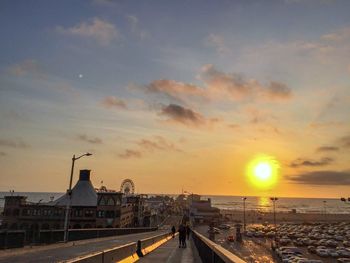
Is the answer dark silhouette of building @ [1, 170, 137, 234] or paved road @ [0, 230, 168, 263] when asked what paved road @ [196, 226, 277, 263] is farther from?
paved road @ [0, 230, 168, 263]

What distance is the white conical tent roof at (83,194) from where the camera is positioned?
105 m

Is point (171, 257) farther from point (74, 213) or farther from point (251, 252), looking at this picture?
point (74, 213)

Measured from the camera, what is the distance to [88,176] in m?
126

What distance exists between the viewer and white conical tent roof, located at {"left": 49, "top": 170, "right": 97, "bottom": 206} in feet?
345

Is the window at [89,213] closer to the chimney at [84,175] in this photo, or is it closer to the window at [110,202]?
the window at [110,202]

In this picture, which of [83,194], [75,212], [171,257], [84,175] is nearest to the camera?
[171,257]

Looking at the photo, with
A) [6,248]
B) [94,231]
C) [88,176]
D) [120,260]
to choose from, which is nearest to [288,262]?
[94,231]

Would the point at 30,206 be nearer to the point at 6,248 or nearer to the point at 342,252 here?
the point at 6,248

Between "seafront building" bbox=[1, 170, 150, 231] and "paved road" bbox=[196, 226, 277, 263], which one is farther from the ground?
"seafront building" bbox=[1, 170, 150, 231]

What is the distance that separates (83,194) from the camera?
362 ft

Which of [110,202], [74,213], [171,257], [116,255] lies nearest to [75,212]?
[74,213]

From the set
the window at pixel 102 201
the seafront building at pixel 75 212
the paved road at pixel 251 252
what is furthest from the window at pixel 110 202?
the paved road at pixel 251 252

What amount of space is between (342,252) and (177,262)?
79.3 metres

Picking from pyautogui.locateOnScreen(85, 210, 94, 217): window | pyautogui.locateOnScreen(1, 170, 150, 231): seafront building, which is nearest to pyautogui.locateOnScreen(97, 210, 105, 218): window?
pyautogui.locateOnScreen(1, 170, 150, 231): seafront building
